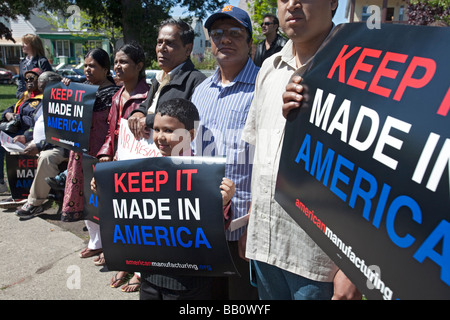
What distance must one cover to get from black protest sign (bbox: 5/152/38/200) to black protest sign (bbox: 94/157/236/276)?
3.44 metres

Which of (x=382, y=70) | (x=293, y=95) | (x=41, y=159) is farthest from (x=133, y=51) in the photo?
(x=382, y=70)

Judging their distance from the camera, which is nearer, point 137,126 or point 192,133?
point 192,133

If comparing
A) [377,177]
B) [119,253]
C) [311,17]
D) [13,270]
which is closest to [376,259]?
[377,177]

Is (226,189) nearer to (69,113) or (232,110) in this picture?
(232,110)

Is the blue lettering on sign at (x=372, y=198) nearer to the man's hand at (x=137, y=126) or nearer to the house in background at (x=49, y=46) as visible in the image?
the man's hand at (x=137, y=126)

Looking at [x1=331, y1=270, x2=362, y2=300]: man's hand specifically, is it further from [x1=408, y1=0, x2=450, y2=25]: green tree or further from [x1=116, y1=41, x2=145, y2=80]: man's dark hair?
[x1=408, y1=0, x2=450, y2=25]: green tree

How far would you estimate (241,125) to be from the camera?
204 cm

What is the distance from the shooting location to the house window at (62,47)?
42.2 metres

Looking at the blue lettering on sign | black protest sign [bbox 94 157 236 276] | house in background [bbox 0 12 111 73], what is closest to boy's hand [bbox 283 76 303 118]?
the blue lettering on sign

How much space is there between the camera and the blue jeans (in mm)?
1500

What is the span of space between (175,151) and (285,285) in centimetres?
88

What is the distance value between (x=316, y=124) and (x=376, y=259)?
51cm

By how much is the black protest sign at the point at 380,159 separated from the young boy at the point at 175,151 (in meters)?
0.76
